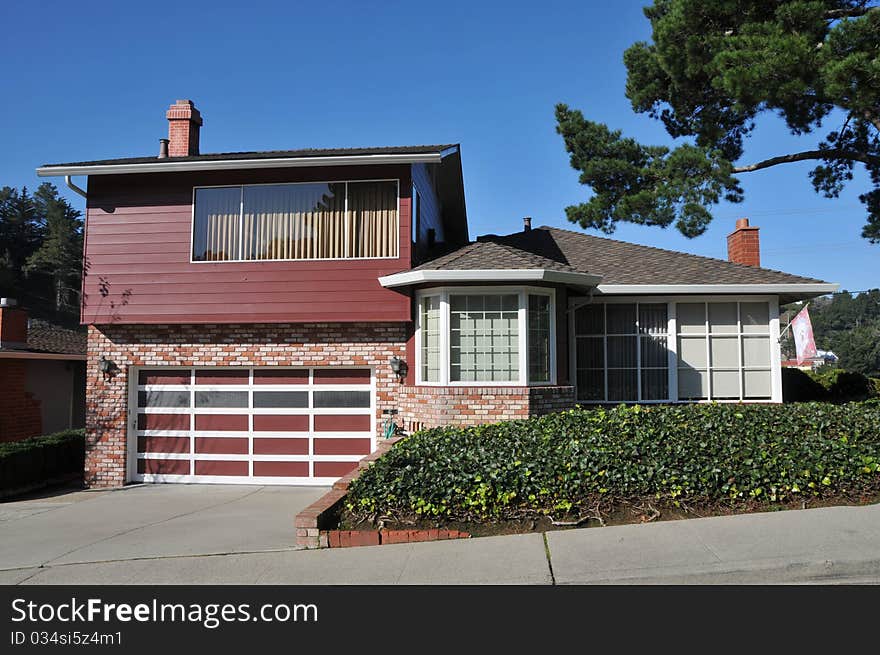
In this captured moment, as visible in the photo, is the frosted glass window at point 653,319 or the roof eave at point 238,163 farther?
the frosted glass window at point 653,319

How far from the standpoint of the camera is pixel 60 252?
47375 millimetres

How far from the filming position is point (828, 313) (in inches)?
4043

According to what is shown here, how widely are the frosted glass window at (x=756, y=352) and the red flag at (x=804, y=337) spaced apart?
2.16m

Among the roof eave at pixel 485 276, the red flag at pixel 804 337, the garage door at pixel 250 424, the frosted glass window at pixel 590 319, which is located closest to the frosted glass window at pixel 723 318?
the frosted glass window at pixel 590 319

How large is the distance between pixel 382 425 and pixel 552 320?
3.27m

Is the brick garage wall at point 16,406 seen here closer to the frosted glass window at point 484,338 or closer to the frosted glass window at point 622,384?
the frosted glass window at point 484,338

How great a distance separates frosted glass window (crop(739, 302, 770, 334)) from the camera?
38.4 ft

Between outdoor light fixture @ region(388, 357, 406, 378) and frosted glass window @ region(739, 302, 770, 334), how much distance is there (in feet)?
20.0

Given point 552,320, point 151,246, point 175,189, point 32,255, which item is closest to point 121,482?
point 151,246

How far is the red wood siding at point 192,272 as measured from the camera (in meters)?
10.8

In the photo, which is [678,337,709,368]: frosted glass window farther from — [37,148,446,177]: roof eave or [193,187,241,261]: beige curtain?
[193,187,241,261]: beige curtain

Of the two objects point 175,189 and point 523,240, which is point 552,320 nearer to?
point 523,240
